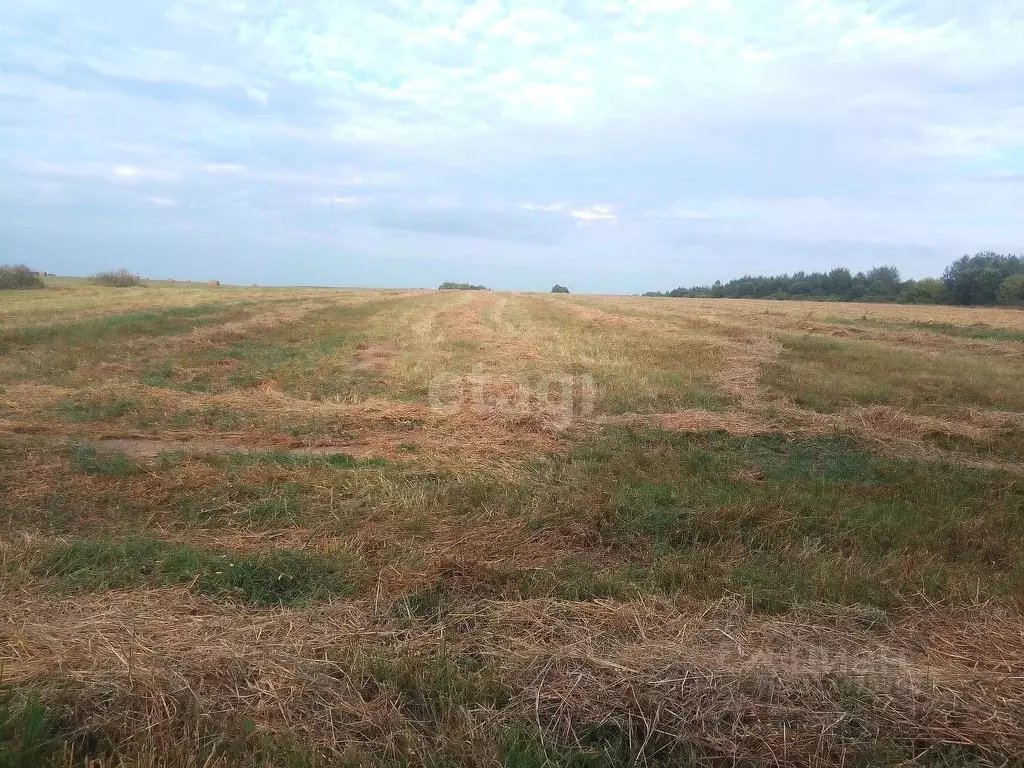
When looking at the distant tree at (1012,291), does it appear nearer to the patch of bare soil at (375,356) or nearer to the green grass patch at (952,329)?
the green grass patch at (952,329)

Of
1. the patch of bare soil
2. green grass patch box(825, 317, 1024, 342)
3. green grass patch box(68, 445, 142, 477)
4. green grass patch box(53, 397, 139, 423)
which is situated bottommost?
green grass patch box(68, 445, 142, 477)

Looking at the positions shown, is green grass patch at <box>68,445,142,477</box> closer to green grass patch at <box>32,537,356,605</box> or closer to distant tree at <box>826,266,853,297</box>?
green grass patch at <box>32,537,356,605</box>

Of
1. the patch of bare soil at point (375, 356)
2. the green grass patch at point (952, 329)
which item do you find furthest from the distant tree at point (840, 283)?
the patch of bare soil at point (375, 356)

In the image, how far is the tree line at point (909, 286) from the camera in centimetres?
5603

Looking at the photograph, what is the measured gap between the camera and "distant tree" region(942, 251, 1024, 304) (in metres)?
56.2

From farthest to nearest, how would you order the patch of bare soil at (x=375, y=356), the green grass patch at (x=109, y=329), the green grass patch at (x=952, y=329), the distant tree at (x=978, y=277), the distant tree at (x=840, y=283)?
the distant tree at (x=840, y=283)
the distant tree at (x=978, y=277)
the green grass patch at (x=952, y=329)
the green grass patch at (x=109, y=329)
the patch of bare soil at (x=375, y=356)

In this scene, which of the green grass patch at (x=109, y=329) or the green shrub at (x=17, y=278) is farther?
the green shrub at (x=17, y=278)

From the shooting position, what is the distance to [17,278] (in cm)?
4459

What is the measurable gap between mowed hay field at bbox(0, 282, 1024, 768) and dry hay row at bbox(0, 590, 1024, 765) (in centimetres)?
2

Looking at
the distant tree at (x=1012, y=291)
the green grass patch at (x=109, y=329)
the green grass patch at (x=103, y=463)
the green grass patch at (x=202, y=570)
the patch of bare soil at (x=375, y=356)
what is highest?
the distant tree at (x=1012, y=291)

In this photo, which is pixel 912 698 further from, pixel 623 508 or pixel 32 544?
pixel 32 544

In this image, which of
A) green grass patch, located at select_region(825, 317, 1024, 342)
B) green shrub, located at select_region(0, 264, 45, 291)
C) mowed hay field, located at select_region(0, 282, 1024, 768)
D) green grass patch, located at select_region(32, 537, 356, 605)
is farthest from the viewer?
green shrub, located at select_region(0, 264, 45, 291)

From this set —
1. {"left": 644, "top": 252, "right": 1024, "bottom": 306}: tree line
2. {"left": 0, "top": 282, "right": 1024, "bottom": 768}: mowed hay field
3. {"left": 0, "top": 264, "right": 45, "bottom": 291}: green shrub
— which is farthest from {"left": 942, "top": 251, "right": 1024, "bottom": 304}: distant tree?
{"left": 0, "top": 264, "right": 45, "bottom": 291}: green shrub

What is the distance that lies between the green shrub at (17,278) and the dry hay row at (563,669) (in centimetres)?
5174
